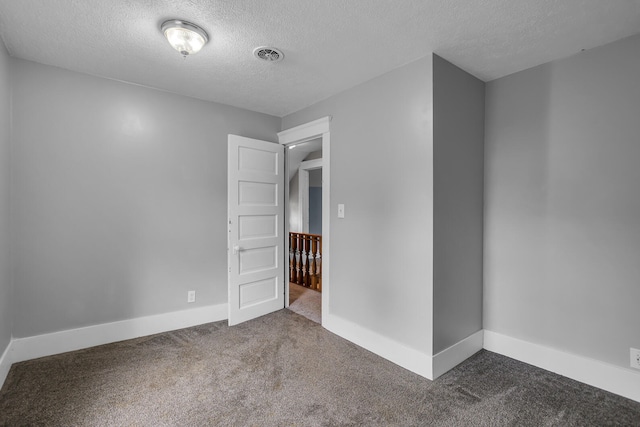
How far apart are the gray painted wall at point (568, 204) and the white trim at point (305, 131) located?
5.14ft

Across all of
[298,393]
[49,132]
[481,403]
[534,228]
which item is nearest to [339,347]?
[298,393]

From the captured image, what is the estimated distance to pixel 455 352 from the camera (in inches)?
93.9

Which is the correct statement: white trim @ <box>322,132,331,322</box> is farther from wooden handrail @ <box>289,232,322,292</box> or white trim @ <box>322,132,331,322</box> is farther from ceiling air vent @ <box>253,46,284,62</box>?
wooden handrail @ <box>289,232,322,292</box>

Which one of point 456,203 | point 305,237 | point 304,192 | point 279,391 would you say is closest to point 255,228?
point 305,237

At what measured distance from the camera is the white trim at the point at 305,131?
3117mm

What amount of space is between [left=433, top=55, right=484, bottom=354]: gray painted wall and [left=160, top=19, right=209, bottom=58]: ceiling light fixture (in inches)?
66.2

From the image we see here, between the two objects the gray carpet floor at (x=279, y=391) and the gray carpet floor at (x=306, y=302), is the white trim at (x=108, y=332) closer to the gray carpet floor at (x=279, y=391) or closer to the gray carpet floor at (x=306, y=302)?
the gray carpet floor at (x=279, y=391)

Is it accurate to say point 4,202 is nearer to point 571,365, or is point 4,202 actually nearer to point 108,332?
point 108,332

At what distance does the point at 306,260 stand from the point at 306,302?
0.96 m

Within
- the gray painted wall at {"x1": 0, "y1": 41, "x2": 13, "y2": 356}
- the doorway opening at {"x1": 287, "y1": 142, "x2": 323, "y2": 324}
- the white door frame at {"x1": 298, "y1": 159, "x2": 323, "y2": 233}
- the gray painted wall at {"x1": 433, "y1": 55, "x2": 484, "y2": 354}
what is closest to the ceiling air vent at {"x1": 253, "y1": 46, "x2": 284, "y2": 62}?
the gray painted wall at {"x1": 433, "y1": 55, "x2": 484, "y2": 354}

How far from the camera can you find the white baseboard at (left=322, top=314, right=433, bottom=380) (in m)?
2.24

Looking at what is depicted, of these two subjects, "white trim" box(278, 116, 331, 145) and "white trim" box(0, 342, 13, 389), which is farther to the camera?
"white trim" box(278, 116, 331, 145)

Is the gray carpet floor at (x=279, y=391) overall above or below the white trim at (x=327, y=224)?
below

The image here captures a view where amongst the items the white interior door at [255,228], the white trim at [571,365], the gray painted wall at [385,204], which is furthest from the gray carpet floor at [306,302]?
the white trim at [571,365]
